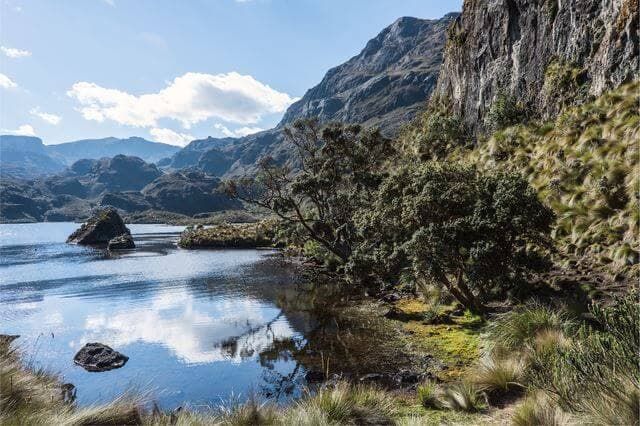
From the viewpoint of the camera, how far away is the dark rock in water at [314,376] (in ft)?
53.3

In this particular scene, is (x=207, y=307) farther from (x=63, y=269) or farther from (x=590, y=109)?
(x=63, y=269)

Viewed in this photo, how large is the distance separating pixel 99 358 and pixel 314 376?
10.3 meters

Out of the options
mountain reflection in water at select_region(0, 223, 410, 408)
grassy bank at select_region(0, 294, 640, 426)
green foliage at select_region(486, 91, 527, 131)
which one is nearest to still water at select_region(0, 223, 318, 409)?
mountain reflection in water at select_region(0, 223, 410, 408)

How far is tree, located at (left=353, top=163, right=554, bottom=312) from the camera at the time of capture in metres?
18.5

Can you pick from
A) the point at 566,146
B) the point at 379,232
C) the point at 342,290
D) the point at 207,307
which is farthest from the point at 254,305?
the point at 566,146

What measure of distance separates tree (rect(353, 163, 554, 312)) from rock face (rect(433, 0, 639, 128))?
17.9 metres

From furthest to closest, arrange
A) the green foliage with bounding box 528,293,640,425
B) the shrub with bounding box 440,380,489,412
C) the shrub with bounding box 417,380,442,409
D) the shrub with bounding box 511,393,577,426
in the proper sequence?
the shrub with bounding box 417,380,442,409 → the shrub with bounding box 440,380,489,412 → the shrub with bounding box 511,393,577,426 → the green foliage with bounding box 528,293,640,425

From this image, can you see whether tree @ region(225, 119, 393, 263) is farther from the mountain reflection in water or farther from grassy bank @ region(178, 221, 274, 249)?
grassy bank @ region(178, 221, 274, 249)

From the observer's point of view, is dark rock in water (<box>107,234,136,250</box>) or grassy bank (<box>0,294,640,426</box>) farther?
dark rock in water (<box>107,234,136,250</box>)

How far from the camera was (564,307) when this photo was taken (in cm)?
1552

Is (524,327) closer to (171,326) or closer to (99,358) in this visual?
(99,358)

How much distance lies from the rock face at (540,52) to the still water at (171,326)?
1124 inches

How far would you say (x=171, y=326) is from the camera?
86.1 feet

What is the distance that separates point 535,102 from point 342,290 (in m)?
26.3
